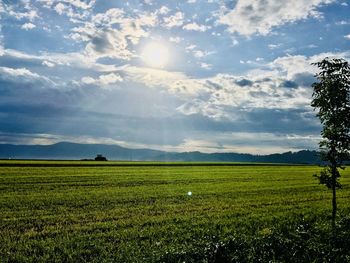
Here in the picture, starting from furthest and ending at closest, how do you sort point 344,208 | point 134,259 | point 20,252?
point 344,208, point 20,252, point 134,259

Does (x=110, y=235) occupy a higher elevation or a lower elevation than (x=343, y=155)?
lower

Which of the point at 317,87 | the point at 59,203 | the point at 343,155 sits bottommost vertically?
the point at 59,203

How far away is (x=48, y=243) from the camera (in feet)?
55.4

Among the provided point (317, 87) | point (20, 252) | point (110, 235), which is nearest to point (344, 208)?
point (317, 87)

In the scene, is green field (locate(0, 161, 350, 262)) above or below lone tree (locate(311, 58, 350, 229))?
below

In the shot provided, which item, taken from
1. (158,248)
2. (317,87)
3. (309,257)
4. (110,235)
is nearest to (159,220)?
(110,235)

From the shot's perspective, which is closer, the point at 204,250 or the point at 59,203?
the point at 204,250

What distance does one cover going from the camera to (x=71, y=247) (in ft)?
52.9

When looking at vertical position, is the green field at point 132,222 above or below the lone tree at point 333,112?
below

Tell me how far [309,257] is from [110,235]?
9122 mm

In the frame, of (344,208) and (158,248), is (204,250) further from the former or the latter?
(344,208)

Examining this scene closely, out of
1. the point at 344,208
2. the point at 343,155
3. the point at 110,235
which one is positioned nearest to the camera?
the point at 110,235

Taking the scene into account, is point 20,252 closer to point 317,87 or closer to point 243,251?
point 243,251

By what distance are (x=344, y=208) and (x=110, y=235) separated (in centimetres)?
1963
